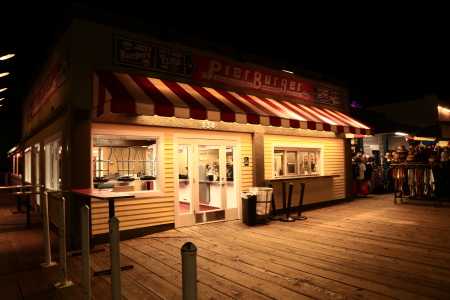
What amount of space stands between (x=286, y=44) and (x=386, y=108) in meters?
13.9

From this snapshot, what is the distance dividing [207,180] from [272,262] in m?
5.01

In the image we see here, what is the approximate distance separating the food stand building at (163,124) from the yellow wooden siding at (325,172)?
0.06 metres

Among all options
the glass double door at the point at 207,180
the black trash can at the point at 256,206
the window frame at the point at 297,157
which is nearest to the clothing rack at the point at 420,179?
the window frame at the point at 297,157

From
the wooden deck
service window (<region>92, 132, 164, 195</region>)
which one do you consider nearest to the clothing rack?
the wooden deck

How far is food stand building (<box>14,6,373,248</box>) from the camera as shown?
582cm

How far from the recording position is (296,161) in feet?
32.4

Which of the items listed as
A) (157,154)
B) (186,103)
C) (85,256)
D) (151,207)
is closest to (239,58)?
(186,103)

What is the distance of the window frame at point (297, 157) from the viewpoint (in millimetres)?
9359

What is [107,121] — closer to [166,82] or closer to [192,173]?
[166,82]

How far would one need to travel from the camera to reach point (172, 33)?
689 centimetres

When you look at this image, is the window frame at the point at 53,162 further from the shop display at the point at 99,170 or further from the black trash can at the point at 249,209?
the black trash can at the point at 249,209

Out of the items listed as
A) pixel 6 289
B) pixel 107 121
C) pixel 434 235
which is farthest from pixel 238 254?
pixel 434 235

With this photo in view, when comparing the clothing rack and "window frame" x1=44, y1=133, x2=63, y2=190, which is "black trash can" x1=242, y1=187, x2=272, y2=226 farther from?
the clothing rack

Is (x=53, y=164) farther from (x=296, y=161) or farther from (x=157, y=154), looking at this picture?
(x=296, y=161)
